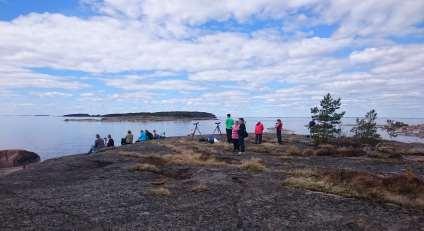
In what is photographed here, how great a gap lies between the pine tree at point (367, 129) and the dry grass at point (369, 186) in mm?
22875

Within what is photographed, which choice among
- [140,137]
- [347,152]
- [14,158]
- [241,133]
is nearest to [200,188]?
[241,133]

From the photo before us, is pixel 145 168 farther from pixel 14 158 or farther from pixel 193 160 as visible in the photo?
pixel 14 158

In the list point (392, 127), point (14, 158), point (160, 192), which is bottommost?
point (14, 158)

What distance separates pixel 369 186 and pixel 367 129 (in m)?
25.4

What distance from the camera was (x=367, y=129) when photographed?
A: 3903 centimetres

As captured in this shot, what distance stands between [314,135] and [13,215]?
92.5 feet

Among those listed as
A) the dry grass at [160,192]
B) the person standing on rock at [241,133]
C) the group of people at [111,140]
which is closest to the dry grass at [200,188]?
the dry grass at [160,192]

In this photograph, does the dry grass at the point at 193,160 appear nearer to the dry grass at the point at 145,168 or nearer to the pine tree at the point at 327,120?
the dry grass at the point at 145,168

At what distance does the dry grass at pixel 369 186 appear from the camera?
13.5 metres

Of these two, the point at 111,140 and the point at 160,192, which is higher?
the point at 111,140

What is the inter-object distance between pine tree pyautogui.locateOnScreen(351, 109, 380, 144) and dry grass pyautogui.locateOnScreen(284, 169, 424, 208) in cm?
2287

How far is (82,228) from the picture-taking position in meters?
10.3

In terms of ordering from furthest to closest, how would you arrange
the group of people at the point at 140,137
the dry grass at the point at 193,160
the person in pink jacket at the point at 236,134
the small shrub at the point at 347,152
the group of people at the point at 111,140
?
the group of people at the point at 140,137, the group of people at the point at 111,140, the small shrub at the point at 347,152, the person in pink jacket at the point at 236,134, the dry grass at the point at 193,160

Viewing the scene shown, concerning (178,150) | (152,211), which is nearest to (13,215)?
(152,211)
